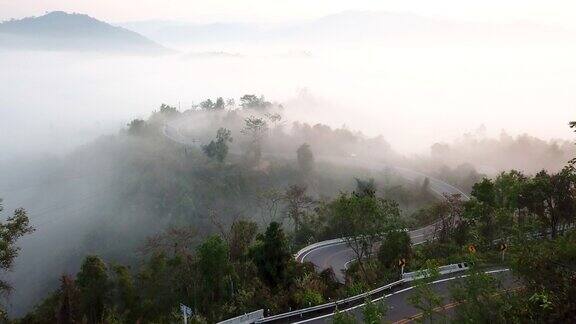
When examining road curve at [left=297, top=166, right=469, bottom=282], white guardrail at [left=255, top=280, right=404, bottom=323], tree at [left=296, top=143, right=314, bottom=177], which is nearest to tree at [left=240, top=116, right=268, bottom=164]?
tree at [left=296, top=143, right=314, bottom=177]

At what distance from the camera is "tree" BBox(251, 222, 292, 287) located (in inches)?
1236

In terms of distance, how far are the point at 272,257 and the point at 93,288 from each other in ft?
37.8

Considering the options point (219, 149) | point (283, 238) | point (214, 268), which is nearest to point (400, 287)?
point (283, 238)

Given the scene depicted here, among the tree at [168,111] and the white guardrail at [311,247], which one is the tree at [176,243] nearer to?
the white guardrail at [311,247]

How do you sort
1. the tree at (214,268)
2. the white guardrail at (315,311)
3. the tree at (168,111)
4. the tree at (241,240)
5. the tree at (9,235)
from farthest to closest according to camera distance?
the tree at (168,111) < the tree at (241,240) < the tree at (214,268) < the white guardrail at (315,311) < the tree at (9,235)

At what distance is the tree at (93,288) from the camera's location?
26.2 m

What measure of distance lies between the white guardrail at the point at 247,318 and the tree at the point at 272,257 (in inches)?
253

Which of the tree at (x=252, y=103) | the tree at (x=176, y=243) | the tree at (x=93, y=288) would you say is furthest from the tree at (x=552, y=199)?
the tree at (x=252, y=103)

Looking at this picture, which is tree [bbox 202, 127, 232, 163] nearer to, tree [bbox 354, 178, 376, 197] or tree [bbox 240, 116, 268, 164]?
tree [bbox 240, 116, 268, 164]

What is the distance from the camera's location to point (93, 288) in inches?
1038

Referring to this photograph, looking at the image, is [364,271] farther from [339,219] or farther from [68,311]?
[68,311]

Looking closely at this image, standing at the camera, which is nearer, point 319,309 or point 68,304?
point 68,304

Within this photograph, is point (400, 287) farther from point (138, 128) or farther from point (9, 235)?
point (138, 128)

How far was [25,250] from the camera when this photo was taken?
7569 cm
